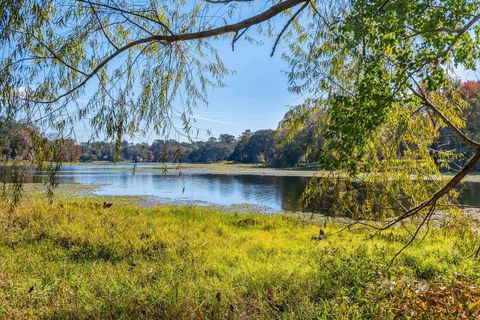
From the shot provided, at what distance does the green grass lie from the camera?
2.99 metres

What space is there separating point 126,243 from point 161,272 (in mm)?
1668

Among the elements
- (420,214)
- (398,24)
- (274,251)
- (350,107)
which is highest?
(398,24)

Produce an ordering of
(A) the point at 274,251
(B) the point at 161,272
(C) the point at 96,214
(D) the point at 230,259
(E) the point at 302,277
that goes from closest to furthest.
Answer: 1. (E) the point at 302,277
2. (B) the point at 161,272
3. (D) the point at 230,259
4. (A) the point at 274,251
5. (C) the point at 96,214

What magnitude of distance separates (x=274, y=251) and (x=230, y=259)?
2.55ft

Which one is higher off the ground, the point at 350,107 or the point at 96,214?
the point at 350,107

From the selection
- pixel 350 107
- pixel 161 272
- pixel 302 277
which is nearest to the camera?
pixel 350 107

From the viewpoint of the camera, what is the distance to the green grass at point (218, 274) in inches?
118

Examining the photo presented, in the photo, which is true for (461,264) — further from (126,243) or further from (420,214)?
(126,243)

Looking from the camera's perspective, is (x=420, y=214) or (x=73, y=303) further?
(x=420, y=214)

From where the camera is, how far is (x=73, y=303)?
322 cm

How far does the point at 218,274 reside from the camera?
4176mm

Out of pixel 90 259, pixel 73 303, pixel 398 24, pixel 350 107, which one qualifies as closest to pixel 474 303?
pixel 350 107

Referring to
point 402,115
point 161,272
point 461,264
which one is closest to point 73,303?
point 161,272

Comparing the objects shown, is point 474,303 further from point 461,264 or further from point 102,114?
point 102,114
